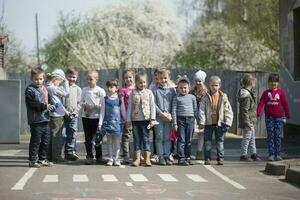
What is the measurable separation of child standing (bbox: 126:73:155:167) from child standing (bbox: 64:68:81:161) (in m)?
1.12

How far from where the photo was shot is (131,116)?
1348 cm

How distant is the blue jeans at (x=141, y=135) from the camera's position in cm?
1338

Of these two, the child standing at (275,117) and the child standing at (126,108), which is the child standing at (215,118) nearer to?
the child standing at (275,117)

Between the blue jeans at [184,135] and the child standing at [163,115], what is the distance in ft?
0.66

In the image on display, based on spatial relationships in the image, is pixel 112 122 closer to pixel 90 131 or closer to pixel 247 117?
pixel 90 131

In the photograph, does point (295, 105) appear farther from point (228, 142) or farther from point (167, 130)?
point (167, 130)

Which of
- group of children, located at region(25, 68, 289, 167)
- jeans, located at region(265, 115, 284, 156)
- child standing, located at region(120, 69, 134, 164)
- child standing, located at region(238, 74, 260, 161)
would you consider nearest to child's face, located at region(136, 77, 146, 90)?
group of children, located at region(25, 68, 289, 167)

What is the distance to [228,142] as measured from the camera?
19.4 metres

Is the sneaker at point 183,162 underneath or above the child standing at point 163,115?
underneath

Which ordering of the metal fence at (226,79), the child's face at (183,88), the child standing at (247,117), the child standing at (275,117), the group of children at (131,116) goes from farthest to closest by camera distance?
the metal fence at (226,79), the child standing at (247,117), the child standing at (275,117), the child's face at (183,88), the group of children at (131,116)

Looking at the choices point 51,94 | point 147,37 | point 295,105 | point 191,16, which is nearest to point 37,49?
point 147,37

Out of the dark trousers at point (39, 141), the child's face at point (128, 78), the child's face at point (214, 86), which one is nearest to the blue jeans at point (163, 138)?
the child's face at point (128, 78)

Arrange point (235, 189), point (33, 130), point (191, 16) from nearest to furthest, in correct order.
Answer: point (235, 189) < point (33, 130) < point (191, 16)

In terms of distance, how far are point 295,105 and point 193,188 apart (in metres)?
10.1
